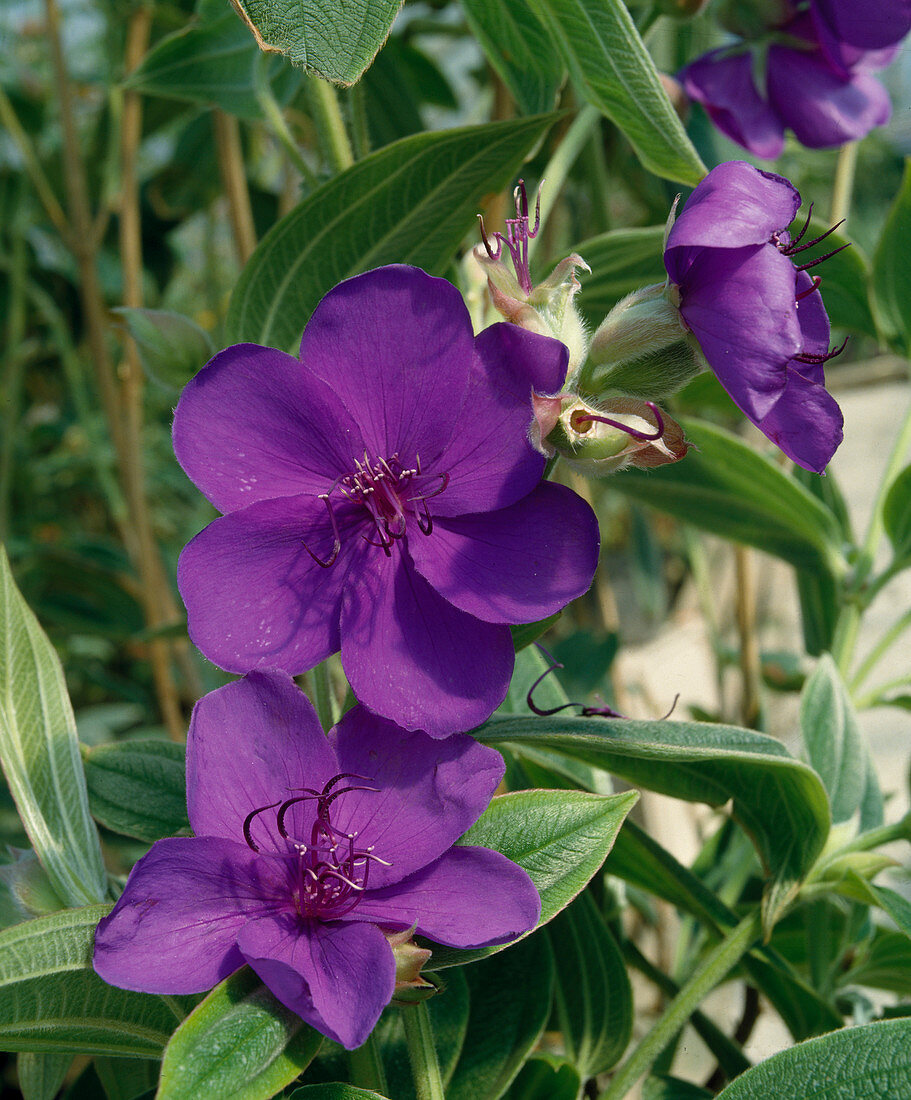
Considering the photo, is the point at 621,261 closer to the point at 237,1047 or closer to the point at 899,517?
the point at 899,517

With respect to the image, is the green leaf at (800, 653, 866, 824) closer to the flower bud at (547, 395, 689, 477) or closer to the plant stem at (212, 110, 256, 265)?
the flower bud at (547, 395, 689, 477)

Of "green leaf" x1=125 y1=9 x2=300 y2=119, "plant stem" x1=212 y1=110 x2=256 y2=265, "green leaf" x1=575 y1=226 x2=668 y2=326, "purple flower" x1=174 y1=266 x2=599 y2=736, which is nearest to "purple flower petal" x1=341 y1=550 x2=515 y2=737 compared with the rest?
"purple flower" x1=174 y1=266 x2=599 y2=736

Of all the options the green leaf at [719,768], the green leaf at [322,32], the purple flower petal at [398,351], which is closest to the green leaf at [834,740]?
the green leaf at [719,768]

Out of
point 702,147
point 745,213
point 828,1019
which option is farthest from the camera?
point 702,147

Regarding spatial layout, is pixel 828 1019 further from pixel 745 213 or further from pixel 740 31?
pixel 740 31

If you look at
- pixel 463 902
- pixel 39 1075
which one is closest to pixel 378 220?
pixel 463 902

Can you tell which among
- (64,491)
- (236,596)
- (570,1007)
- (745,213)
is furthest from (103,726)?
(745,213)

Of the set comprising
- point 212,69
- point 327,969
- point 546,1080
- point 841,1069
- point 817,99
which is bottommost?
point 546,1080
